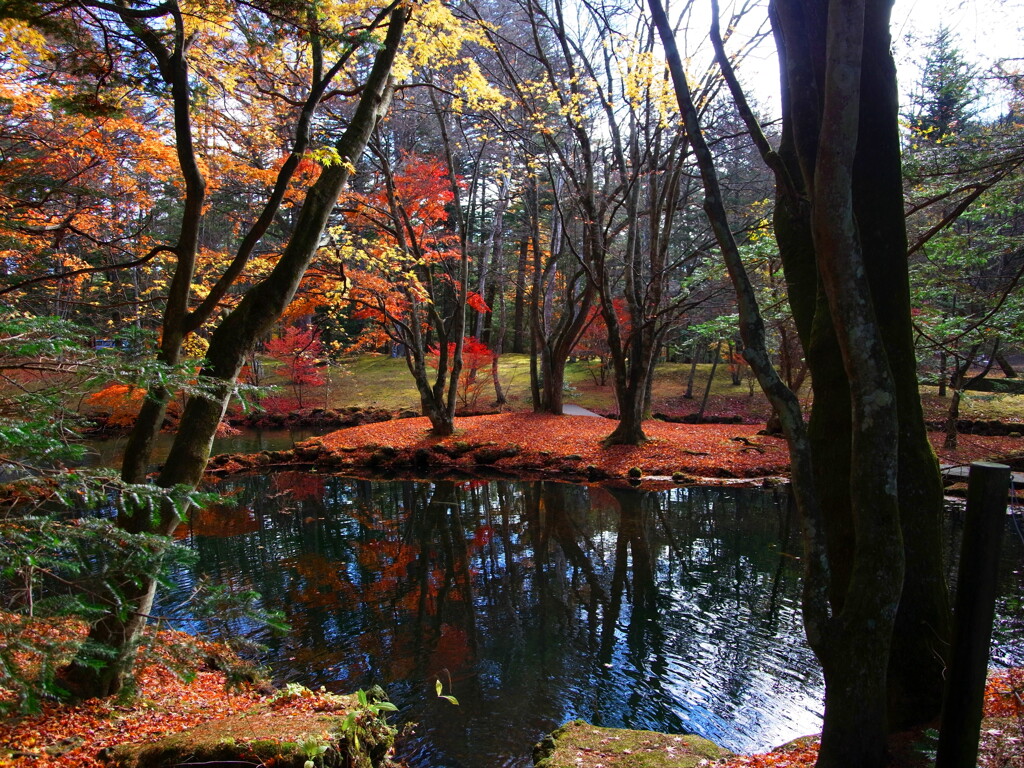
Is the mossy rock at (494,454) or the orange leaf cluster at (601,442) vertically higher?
the orange leaf cluster at (601,442)

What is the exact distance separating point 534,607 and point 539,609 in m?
0.08

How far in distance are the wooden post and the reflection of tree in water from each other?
8.42 feet

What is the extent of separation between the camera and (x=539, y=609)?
6980mm

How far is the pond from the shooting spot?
494 centimetres

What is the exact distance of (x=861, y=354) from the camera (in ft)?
8.74

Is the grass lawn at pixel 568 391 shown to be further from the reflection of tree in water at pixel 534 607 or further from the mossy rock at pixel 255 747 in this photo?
the mossy rock at pixel 255 747

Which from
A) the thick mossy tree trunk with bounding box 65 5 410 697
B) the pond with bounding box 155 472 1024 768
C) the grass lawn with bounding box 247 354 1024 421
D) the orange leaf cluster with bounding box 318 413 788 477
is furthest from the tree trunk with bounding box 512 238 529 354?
the thick mossy tree trunk with bounding box 65 5 410 697

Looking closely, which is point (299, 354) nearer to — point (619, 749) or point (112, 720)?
point (112, 720)

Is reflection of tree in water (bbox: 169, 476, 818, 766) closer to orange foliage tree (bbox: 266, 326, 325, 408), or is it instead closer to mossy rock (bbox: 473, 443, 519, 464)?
mossy rock (bbox: 473, 443, 519, 464)

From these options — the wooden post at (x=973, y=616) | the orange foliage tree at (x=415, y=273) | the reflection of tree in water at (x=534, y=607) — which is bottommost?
the reflection of tree in water at (x=534, y=607)

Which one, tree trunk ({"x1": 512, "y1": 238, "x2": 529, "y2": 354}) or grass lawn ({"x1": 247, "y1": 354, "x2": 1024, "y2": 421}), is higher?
tree trunk ({"x1": 512, "y1": 238, "x2": 529, "y2": 354})

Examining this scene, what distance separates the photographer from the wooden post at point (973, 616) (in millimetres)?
2238

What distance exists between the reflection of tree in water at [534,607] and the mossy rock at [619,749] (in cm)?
54

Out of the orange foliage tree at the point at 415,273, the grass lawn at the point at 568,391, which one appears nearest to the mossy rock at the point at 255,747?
the orange foliage tree at the point at 415,273
